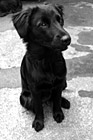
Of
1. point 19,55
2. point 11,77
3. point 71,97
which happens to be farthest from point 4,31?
point 71,97

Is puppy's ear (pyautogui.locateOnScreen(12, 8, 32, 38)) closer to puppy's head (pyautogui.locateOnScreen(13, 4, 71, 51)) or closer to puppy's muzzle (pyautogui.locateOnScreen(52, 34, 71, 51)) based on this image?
puppy's head (pyautogui.locateOnScreen(13, 4, 71, 51))

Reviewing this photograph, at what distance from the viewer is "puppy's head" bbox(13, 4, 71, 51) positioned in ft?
6.73

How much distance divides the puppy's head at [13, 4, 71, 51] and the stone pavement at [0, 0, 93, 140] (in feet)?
2.76

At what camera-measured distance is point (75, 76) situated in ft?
10.6

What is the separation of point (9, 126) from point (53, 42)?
1.01m

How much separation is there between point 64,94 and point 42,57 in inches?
30.5

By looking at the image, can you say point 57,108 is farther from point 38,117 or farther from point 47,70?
point 47,70

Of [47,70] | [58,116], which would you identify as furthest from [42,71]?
[58,116]

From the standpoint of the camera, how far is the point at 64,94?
297 centimetres

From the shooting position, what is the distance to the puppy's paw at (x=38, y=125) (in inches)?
101

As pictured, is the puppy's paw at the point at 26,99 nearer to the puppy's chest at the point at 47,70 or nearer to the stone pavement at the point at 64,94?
the stone pavement at the point at 64,94

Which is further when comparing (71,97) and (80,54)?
(80,54)

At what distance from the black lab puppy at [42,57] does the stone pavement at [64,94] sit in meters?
0.09

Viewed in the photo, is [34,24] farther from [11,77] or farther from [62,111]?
[11,77]
